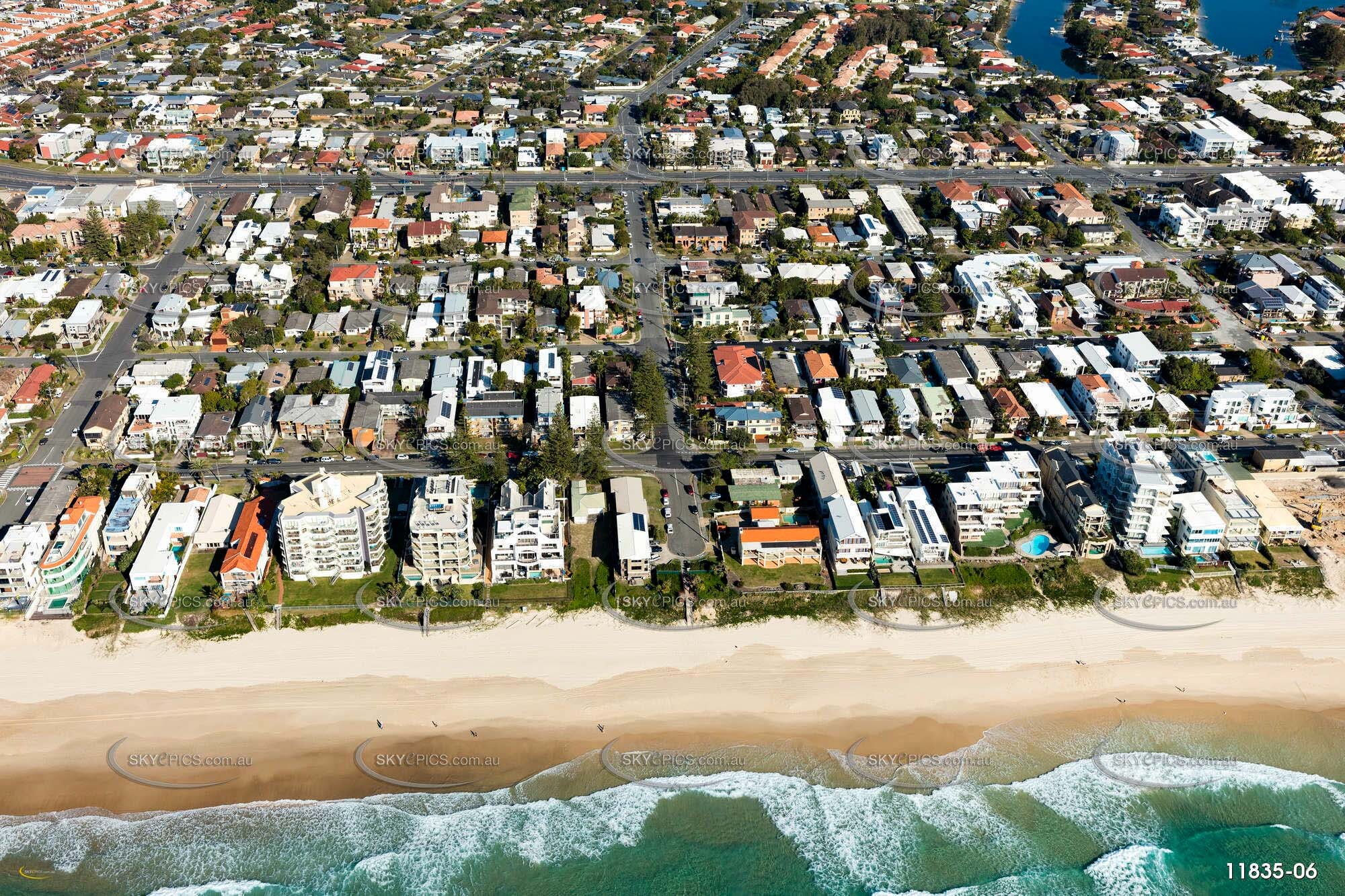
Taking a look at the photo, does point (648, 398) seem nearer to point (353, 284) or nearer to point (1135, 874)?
point (353, 284)

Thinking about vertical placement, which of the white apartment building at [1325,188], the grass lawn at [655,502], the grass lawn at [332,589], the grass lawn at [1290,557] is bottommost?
the grass lawn at [332,589]

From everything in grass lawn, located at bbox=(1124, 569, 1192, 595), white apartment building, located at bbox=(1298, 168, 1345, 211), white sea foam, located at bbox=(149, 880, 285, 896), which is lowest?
white sea foam, located at bbox=(149, 880, 285, 896)

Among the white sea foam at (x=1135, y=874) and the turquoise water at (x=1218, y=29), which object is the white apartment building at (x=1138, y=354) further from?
the turquoise water at (x=1218, y=29)

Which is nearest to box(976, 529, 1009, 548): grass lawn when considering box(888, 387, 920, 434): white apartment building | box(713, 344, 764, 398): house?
box(888, 387, 920, 434): white apartment building

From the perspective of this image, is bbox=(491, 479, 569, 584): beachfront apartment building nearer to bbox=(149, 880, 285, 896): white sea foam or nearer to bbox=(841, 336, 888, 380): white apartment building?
bbox=(149, 880, 285, 896): white sea foam

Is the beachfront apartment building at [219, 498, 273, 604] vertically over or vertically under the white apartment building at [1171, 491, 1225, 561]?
under

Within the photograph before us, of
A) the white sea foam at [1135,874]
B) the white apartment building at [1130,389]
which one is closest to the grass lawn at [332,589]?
the white sea foam at [1135,874]
